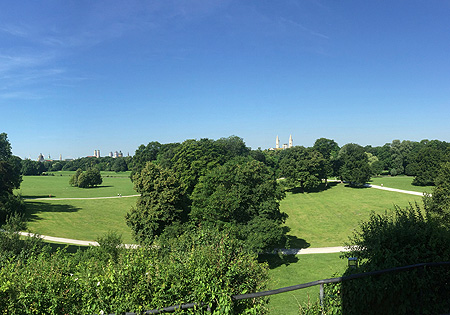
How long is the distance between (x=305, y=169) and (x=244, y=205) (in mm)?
40241

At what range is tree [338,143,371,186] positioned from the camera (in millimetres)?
66688

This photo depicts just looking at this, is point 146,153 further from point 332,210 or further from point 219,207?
point 219,207

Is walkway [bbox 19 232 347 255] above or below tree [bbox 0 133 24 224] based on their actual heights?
below

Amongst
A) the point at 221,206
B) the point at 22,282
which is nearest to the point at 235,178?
the point at 221,206

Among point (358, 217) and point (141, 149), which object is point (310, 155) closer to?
point (358, 217)

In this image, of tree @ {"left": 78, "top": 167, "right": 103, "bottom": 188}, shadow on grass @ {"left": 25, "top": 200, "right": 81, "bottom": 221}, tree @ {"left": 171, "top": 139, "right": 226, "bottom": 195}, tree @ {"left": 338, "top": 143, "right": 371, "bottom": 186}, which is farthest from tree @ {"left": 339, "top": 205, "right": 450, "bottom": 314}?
tree @ {"left": 78, "top": 167, "right": 103, "bottom": 188}

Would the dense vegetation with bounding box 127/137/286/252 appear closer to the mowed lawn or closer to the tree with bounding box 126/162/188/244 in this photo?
the tree with bounding box 126/162/188/244

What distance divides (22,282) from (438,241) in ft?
35.2

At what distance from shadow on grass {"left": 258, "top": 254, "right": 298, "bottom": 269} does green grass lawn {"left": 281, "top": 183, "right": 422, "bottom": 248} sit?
4.83m

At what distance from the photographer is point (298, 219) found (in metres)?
47.3

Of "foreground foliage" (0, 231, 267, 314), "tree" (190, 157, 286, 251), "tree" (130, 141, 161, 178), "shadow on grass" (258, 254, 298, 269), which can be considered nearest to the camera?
"foreground foliage" (0, 231, 267, 314)

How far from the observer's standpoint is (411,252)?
7961 mm

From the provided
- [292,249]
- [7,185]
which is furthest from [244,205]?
[7,185]

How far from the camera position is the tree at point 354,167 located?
66.7m
